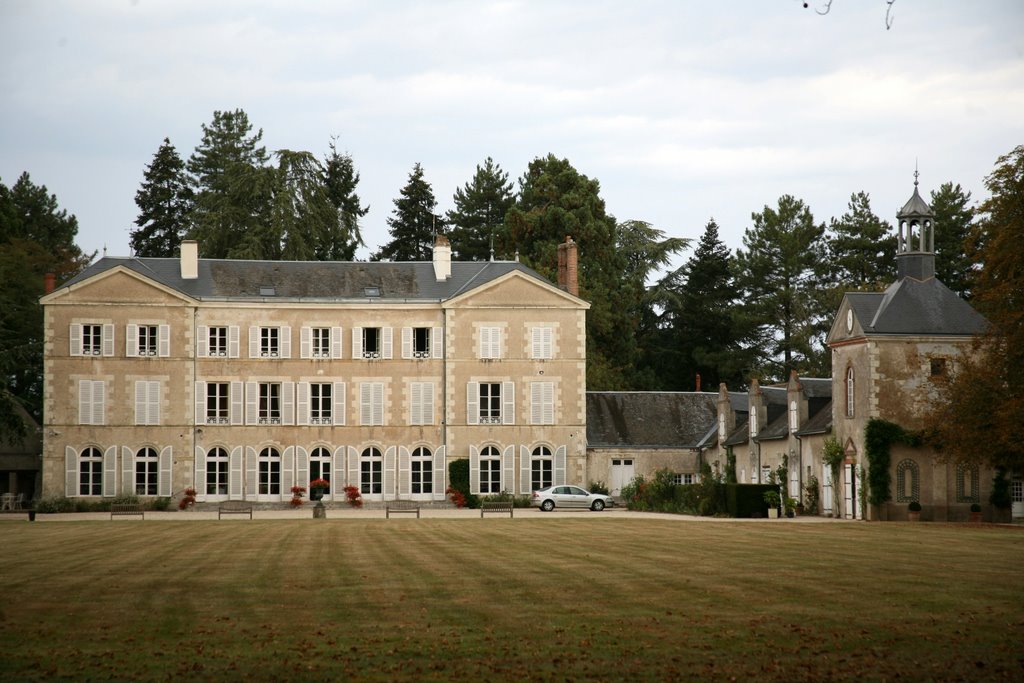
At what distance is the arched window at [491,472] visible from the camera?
164 ft

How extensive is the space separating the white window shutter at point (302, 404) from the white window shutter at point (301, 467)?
103 centimetres

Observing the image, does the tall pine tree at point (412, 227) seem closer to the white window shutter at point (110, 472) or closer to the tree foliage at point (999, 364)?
the white window shutter at point (110, 472)

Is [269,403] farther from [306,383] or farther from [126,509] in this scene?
[126,509]

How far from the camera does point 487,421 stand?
50.2 m

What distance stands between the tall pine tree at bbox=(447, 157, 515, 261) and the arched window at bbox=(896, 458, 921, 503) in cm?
3718

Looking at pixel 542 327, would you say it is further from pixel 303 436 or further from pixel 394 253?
pixel 394 253

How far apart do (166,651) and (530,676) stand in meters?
3.81

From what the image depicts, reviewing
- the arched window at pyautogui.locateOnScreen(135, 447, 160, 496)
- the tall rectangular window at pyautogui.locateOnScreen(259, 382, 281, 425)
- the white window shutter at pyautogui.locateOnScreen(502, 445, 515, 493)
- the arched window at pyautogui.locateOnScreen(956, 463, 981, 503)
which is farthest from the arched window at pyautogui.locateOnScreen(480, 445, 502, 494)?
the arched window at pyautogui.locateOnScreen(956, 463, 981, 503)

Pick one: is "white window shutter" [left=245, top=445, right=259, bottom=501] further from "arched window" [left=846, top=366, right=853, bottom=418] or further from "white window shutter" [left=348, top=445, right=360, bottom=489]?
"arched window" [left=846, top=366, right=853, bottom=418]

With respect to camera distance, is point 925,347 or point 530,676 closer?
point 530,676

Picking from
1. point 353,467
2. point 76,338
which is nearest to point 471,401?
point 353,467

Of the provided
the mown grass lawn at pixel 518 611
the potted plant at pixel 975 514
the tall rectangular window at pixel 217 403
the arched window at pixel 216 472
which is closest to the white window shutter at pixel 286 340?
the tall rectangular window at pixel 217 403

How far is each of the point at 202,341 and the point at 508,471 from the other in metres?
12.6

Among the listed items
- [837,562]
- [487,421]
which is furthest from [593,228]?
[837,562]
